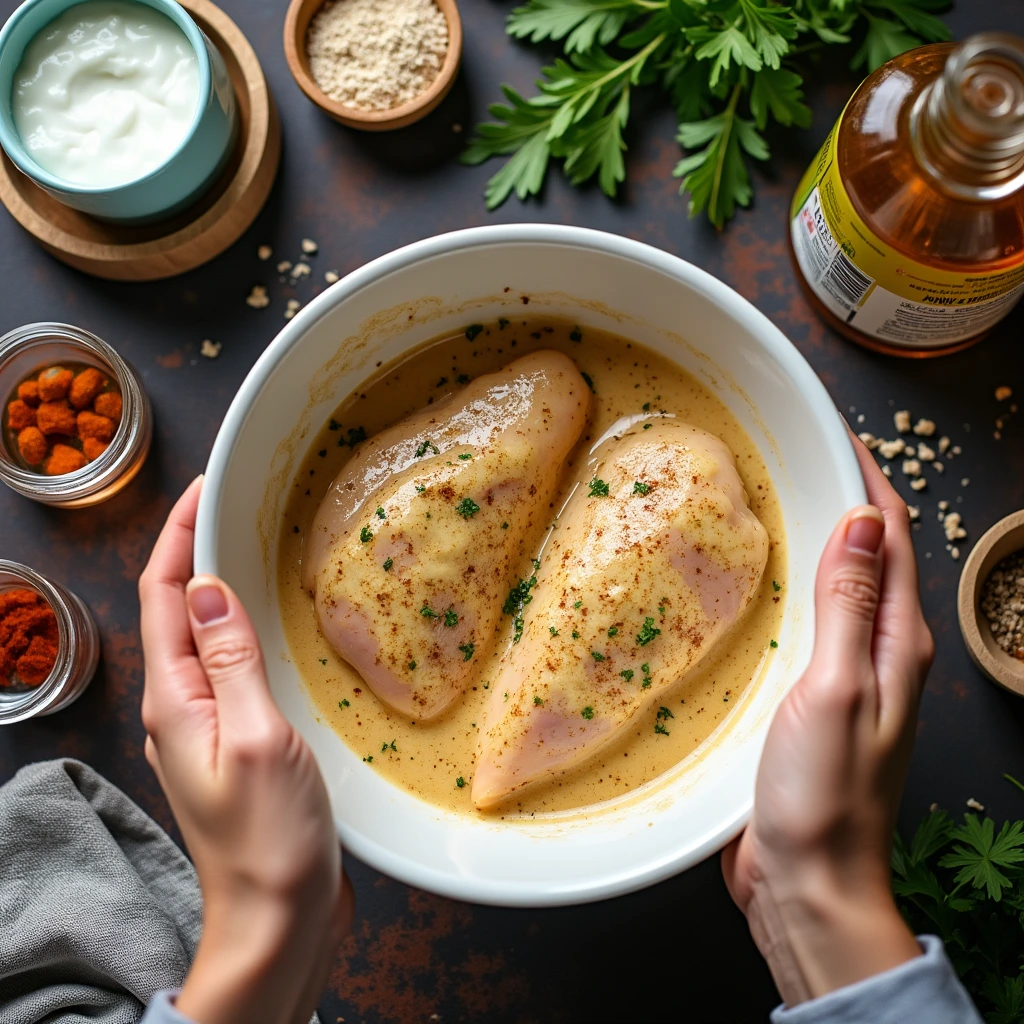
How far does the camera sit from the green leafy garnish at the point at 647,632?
1.83 meters

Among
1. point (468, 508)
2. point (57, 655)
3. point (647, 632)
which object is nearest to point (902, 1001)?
point (647, 632)

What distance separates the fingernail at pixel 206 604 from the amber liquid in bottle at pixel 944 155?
1.24m

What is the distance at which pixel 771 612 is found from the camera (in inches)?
75.2

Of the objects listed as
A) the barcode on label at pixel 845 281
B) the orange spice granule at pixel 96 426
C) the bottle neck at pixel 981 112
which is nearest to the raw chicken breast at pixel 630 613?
the barcode on label at pixel 845 281

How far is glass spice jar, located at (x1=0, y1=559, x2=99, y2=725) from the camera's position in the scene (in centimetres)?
199

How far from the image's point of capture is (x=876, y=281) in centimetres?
178


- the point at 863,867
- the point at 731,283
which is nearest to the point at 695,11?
the point at 731,283

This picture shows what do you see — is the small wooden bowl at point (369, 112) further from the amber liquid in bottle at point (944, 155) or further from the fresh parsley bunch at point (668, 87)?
the amber liquid in bottle at point (944, 155)

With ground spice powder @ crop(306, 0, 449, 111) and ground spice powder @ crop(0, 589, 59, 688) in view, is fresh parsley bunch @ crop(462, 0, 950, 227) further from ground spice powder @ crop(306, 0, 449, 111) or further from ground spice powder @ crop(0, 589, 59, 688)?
ground spice powder @ crop(0, 589, 59, 688)

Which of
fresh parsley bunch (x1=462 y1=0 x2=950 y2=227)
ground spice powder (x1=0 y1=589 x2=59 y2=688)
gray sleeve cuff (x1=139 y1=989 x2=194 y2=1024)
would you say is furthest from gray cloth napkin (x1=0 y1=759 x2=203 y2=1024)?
fresh parsley bunch (x1=462 y1=0 x2=950 y2=227)

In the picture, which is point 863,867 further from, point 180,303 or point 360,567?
point 180,303

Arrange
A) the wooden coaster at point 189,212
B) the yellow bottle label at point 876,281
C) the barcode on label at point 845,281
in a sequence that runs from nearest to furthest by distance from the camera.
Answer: the yellow bottle label at point 876,281 < the barcode on label at point 845,281 < the wooden coaster at point 189,212

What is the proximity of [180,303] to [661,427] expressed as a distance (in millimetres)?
1060

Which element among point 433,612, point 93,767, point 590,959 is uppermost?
point 433,612
